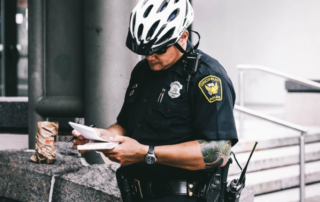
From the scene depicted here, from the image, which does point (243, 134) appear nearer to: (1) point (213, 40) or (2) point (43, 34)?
(2) point (43, 34)

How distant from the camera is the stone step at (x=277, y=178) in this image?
16.5 ft

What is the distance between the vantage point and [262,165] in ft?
17.7

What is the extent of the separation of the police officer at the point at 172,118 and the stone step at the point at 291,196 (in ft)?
10.9

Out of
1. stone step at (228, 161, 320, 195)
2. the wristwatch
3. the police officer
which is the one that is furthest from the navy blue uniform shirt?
stone step at (228, 161, 320, 195)

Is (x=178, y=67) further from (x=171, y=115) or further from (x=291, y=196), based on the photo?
(x=291, y=196)

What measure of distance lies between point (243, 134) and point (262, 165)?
0.82 metres

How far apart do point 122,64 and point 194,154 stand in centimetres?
171

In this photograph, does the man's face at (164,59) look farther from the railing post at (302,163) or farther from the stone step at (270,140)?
the stone step at (270,140)

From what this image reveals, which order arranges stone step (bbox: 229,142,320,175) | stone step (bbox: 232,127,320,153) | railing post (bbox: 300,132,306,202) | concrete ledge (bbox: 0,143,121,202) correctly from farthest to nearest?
stone step (bbox: 232,127,320,153), stone step (bbox: 229,142,320,175), railing post (bbox: 300,132,306,202), concrete ledge (bbox: 0,143,121,202)

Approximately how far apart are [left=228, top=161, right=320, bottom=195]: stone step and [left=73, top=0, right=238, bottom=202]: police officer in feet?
10.3

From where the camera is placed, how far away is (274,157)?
5.55 m

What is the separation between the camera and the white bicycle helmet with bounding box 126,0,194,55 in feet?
5.78

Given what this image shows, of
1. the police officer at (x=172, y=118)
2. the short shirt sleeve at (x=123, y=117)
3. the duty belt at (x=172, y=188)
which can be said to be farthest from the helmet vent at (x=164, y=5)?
the duty belt at (x=172, y=188)

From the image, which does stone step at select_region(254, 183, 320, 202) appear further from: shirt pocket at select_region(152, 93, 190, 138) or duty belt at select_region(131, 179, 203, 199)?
shirt pocket at select_region(152, 93, 190, 138)
